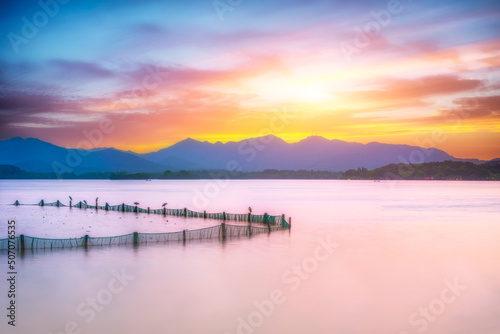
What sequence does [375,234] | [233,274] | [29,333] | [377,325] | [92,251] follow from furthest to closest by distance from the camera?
[375,234] < [92,251] < [233,274] < [377,325] < [29,333]

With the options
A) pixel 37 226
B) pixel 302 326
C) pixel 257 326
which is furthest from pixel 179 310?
pixel 37 226

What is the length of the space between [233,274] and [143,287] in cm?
500

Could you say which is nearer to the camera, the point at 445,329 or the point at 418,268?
the point at 445,329

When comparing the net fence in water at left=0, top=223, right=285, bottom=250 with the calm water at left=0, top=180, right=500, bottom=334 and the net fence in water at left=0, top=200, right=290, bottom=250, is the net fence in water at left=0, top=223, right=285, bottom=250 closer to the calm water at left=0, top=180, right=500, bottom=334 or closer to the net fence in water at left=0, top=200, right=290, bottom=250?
the net fence in water at left=0, top=200, right=290, bottom=250

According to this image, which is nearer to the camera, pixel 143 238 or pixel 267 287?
pixel 267 287

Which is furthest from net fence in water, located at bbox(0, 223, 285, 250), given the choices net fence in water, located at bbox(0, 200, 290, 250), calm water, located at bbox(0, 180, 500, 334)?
calm water, located at bbox(0, 180, 500, 334)

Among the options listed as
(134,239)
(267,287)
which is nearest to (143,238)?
(134,239)

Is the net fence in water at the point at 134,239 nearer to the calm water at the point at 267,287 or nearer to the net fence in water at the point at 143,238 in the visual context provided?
the net fence in water at the point at 143,238

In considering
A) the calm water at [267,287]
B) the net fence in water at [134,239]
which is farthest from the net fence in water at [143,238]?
the calm water at [267,287]

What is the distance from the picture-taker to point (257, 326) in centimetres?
1666

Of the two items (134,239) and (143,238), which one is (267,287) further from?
→ (143,238)

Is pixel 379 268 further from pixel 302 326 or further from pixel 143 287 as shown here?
pixel 143 287

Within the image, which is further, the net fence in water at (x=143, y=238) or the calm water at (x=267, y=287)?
the net fence in water at (x=143, y=238)

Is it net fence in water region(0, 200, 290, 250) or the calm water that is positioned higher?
net fence in water region(0, 200, 290, 250)
